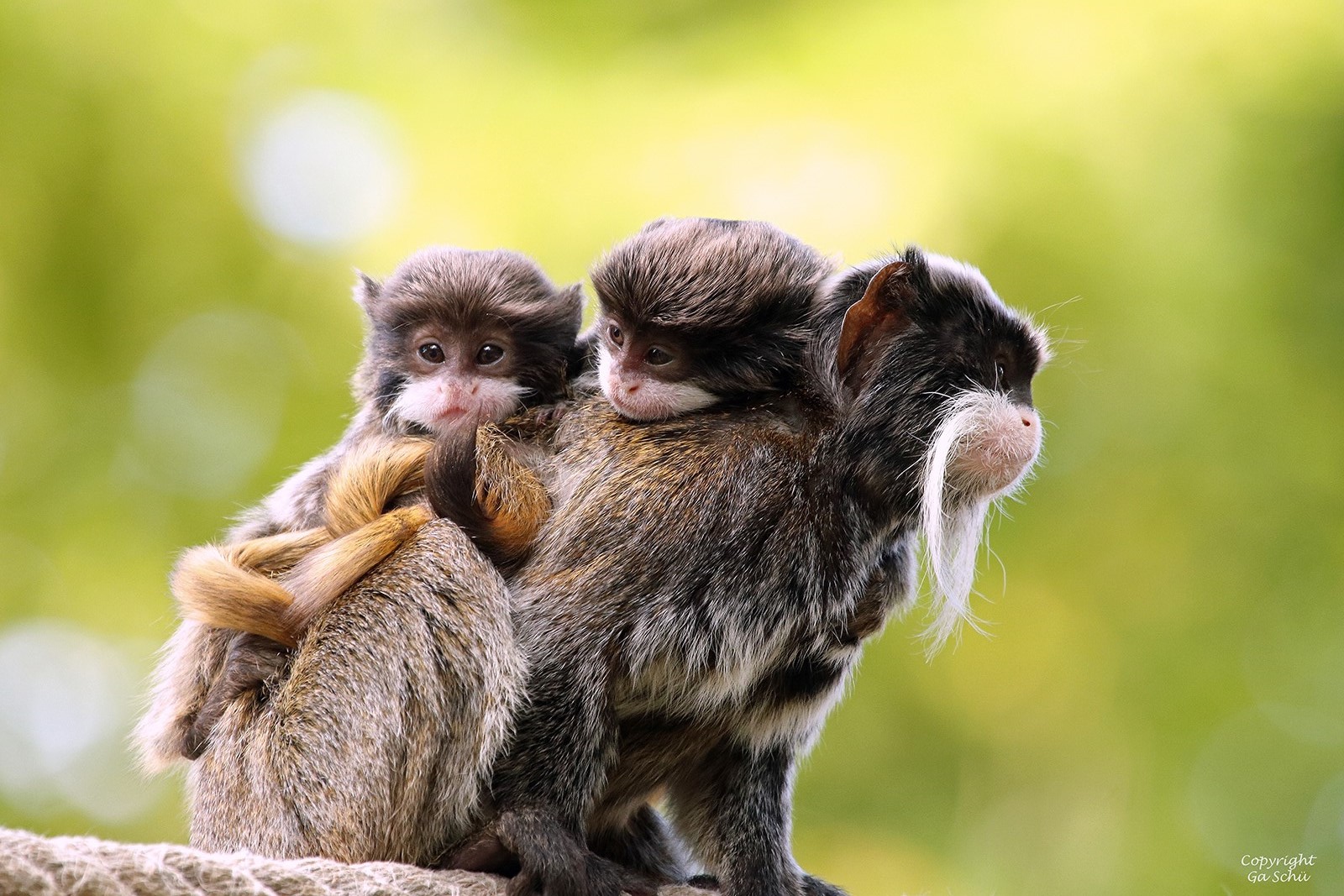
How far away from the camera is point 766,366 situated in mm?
2383

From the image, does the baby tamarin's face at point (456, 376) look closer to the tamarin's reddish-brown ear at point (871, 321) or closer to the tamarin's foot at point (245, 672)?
the tamarin's foot at point (245, 672)

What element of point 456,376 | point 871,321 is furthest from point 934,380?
point 456,376

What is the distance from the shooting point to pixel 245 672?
224 cm

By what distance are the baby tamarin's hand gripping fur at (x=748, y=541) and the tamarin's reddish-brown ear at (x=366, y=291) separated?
34.0 inches

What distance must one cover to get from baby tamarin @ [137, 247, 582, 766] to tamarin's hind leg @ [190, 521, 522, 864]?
0.11 meters

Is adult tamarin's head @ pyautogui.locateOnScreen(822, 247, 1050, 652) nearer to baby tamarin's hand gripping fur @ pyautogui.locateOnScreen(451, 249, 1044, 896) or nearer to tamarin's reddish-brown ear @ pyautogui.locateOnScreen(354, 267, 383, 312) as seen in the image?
baby tamarin's hand gripping fur @ pyautogui.locateOnScreen(451, 249, 1044, 896)

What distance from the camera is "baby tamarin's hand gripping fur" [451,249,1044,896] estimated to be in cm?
215

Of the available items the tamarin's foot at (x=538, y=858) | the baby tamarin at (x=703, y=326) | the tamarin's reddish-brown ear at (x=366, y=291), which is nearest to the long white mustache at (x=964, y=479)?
the baby tamarin at (x=703, y=326)

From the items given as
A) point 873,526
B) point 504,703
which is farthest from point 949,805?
point 504,703

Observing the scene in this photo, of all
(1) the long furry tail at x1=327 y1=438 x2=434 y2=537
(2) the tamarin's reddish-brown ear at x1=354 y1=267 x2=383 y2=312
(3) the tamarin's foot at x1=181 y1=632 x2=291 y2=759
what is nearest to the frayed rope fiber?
(3) the tamarin's foot at x1=181 y1=632 x2=291 y2=759

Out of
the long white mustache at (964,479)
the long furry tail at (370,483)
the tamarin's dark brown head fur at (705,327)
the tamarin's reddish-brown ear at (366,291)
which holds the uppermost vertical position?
the tamarin's reddish-brown ear at (366,291)

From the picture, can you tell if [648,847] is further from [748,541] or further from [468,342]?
[468,342]

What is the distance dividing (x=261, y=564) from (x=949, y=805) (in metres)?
3.44

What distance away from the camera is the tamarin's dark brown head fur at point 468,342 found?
105 inches
